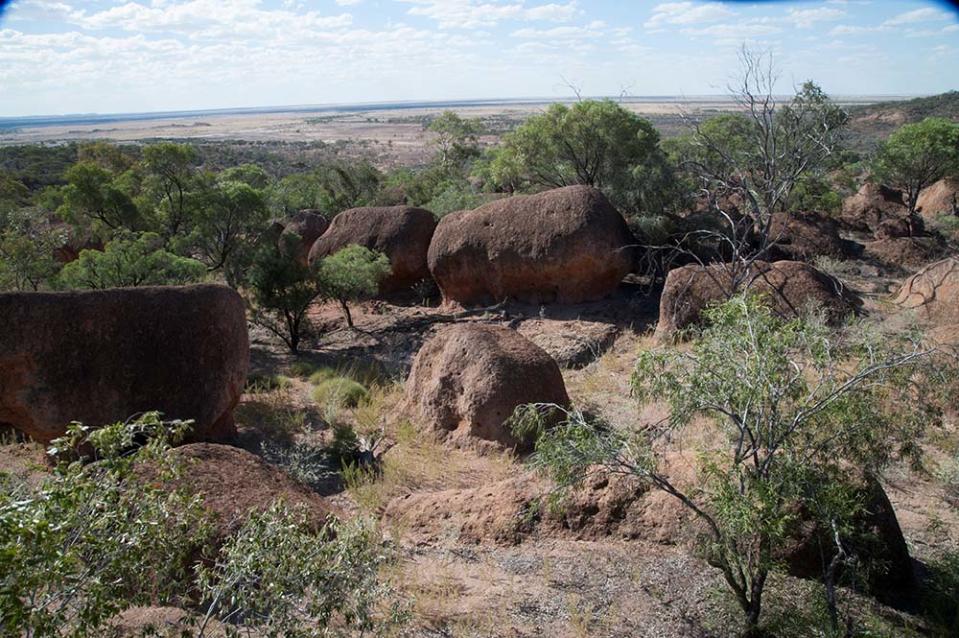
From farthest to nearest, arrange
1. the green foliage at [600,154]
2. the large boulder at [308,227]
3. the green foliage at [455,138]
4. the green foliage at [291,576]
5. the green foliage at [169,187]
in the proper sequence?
the green foliage at [455,138]
the large boulder at [308,227]
the green foliage at [169,187]
the green foliage at [600,154]
the green foliage at [291,576]

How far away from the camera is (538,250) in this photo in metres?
12.9

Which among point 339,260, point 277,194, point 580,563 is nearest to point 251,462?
point 580,563

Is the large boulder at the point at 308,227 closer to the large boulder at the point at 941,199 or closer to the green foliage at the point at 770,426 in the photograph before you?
the green foliage at the point at 770,426

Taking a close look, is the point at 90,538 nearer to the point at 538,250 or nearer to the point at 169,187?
the point at 538,250

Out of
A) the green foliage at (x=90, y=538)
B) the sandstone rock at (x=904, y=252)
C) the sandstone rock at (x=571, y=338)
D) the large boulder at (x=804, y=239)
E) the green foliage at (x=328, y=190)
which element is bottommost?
the sandstone rock at (x=571, y=338)

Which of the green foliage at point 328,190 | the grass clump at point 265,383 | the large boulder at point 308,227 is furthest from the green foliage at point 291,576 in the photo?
the green foliage at point 328,190

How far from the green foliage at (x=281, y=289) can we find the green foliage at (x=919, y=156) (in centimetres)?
1735

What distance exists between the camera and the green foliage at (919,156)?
20.3 meters

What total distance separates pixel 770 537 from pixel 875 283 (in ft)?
39.0

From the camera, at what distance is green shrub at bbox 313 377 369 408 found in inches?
387

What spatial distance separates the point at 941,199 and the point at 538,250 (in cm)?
1540

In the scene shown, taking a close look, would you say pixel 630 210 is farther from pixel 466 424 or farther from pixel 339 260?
pixel 466 424

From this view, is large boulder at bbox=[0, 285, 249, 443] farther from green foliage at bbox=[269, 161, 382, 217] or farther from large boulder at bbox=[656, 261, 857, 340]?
green foliage at bbox=[269, 161, 382, 217]

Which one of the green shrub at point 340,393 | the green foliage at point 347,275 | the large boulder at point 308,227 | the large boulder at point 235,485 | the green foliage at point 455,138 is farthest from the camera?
the green foliage at point 455,138
